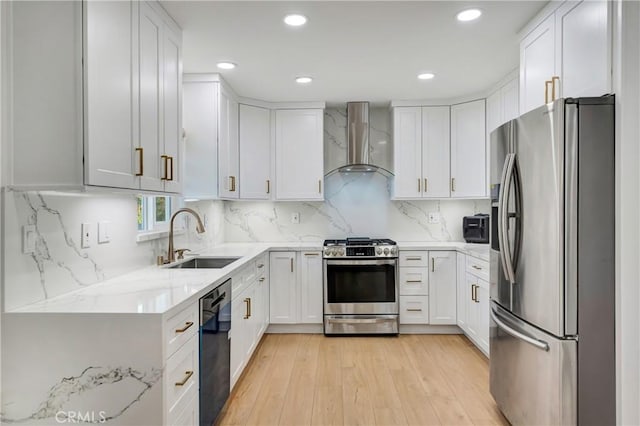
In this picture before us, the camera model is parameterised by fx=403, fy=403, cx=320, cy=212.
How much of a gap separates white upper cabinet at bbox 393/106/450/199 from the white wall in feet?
8.06

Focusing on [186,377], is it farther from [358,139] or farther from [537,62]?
[358,139]

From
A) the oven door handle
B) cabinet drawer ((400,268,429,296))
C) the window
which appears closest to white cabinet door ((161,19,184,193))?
the window

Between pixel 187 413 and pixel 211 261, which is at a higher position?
pixel 211 261

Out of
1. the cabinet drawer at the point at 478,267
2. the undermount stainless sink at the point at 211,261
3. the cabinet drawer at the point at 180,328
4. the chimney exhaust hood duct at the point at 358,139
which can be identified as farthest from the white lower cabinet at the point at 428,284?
the cabinet drawer at the point at 180,328

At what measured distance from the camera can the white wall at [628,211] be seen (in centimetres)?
169

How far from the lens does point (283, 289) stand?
160 inches

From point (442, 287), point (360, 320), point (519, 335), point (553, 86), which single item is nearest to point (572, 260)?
point (519, 335)

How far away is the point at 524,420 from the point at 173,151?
2.35 metres

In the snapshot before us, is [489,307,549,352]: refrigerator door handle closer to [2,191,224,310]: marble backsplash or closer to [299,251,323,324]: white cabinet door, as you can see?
[299,251,323,324]: white cabinet door

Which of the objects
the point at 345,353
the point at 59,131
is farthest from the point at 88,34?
the point at 345,353

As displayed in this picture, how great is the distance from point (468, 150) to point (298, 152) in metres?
1.73

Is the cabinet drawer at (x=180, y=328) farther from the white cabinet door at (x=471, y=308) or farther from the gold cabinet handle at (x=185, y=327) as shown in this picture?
the white cabinet door at (x=471, y=308)

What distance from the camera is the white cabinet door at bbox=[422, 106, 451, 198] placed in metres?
4.16

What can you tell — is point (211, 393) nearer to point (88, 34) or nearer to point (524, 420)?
point (524, 420)
